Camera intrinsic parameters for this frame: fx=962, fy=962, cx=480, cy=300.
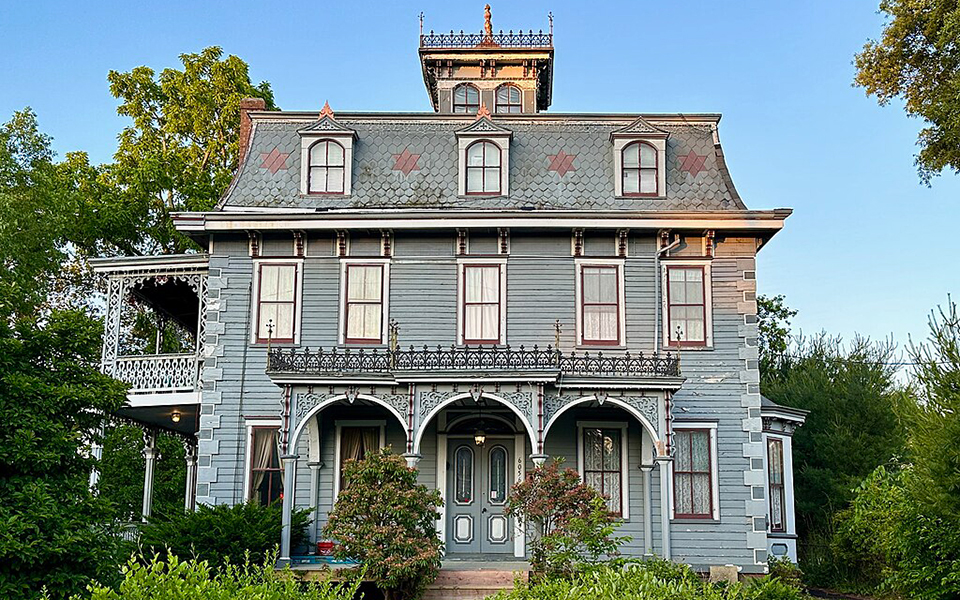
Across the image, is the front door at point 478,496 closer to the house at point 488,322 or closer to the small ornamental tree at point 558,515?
the house at point 488,322

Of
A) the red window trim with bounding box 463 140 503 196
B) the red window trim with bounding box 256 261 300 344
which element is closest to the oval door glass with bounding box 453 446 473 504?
the red window trim with bounding box 256 261 300 344

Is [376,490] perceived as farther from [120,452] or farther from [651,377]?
[120,452]

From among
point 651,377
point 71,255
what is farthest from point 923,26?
point 71,255

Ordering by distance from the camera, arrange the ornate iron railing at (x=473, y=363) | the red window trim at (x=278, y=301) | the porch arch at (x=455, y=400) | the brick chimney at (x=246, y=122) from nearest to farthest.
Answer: the porch arch at (x=455, y=400), the ornate iron railing at (x=473, y=363), the red window trim at (x=278, y=301), the brick chimney at (x=246, y=122)

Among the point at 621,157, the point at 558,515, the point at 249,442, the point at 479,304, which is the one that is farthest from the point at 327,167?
the point at 558,515

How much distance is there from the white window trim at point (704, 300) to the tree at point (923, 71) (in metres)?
4.71

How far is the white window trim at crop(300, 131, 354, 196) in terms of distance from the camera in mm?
21125

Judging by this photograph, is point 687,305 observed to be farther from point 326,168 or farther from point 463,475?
point 326,168

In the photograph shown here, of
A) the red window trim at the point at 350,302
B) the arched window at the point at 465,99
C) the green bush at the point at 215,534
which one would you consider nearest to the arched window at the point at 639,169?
the red window trim at the point at 350,302

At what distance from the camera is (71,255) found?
33312mm

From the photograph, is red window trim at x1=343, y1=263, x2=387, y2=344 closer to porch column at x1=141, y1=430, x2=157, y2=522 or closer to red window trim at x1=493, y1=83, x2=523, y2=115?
porch column at x1=141, y1=430, x2=157, y2=522

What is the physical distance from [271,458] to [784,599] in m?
11.2

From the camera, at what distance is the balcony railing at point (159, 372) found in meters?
20.4

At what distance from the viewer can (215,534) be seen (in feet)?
53.7
